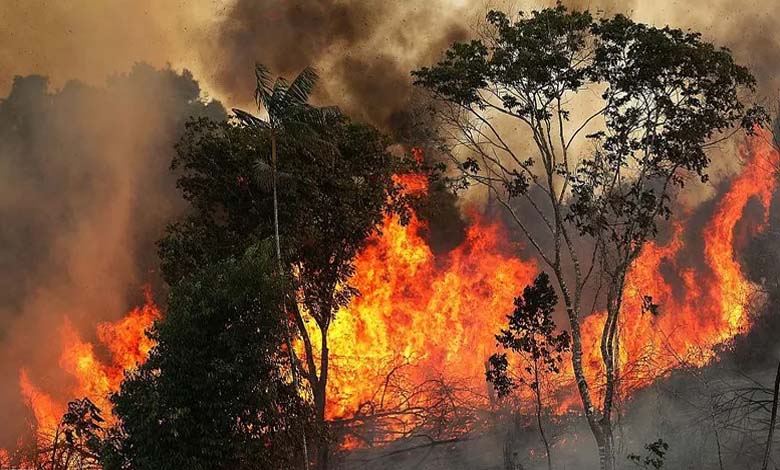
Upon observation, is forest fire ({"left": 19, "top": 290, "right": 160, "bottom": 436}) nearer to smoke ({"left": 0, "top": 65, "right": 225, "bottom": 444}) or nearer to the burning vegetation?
the burning vegetation

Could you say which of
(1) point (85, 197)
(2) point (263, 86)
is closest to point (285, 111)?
(2) point (263, 86)

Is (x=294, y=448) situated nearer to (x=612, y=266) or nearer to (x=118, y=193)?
(x=612, y=266)

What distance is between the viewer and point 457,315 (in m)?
30.3

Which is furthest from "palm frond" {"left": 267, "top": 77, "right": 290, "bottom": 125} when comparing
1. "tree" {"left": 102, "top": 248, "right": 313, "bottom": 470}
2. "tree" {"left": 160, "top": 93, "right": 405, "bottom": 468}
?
"tree" {"left": 102, "top": 248, "right": 313, "bottom": 470}

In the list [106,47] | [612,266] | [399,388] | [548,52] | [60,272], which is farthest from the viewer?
[106,47]

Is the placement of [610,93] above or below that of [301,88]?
below

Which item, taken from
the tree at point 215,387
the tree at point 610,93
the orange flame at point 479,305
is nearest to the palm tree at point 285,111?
the tree at point 215,387

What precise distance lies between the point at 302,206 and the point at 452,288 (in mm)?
9801

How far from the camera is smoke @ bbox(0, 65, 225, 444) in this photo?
3312 centimetres

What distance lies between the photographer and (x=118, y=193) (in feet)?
111

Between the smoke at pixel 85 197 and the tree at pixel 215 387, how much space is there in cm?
1600

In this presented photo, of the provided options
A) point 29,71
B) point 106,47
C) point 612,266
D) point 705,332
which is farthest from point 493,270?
point 29,71

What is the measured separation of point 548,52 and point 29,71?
2613 cm

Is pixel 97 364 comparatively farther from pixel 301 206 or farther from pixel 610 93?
pixel 610 93
